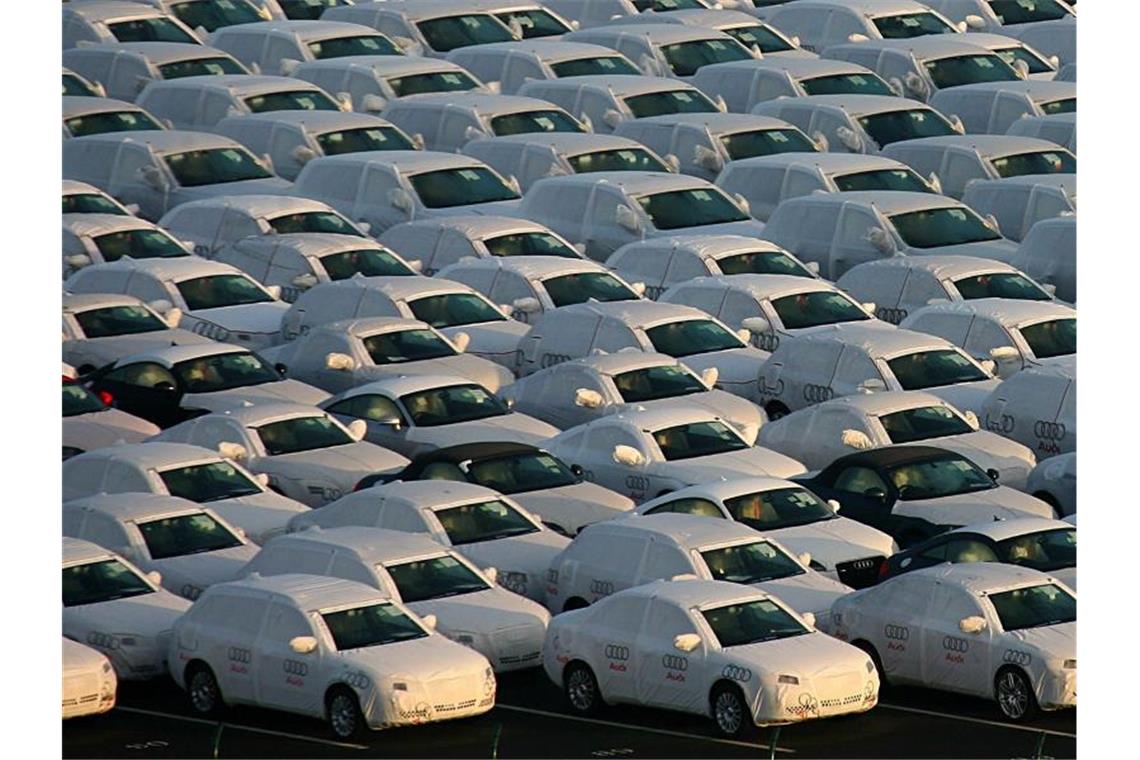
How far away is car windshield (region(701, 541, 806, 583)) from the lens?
93.3 feet

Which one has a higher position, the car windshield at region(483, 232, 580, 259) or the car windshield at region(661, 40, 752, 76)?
the car windshield at region(483, 232, 580, 259)

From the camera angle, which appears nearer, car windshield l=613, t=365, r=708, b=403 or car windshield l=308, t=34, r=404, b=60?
car windshield l=613, t=365, r=708, b=403

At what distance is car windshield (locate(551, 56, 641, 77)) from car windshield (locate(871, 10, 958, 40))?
484 cm

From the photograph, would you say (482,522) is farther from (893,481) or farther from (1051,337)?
(1051,337)

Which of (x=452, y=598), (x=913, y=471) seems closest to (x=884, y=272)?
(x=913, y=471)

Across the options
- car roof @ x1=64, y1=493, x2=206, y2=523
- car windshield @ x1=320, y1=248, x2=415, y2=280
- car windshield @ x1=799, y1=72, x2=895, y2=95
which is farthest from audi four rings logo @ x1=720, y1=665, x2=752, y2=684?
car windshield @ x1=799, y1=72, x2=895, y2=95

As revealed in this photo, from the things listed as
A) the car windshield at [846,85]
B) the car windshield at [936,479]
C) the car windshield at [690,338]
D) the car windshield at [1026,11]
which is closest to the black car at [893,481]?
the car windshield at [936,479]

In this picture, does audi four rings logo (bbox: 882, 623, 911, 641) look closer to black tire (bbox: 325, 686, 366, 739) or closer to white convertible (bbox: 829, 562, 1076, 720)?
white convertible (bbox: 829, 562, 1076, 720)

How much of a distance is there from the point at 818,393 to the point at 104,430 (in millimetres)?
7030

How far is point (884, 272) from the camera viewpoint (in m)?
39.8

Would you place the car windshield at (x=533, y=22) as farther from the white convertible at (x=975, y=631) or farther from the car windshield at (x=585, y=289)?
the white convertible at (x=975, y=631)

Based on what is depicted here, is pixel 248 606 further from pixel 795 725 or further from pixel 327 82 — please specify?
pixel 327 82

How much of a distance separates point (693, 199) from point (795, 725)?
17480 millimetres

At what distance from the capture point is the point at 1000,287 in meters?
39.2
